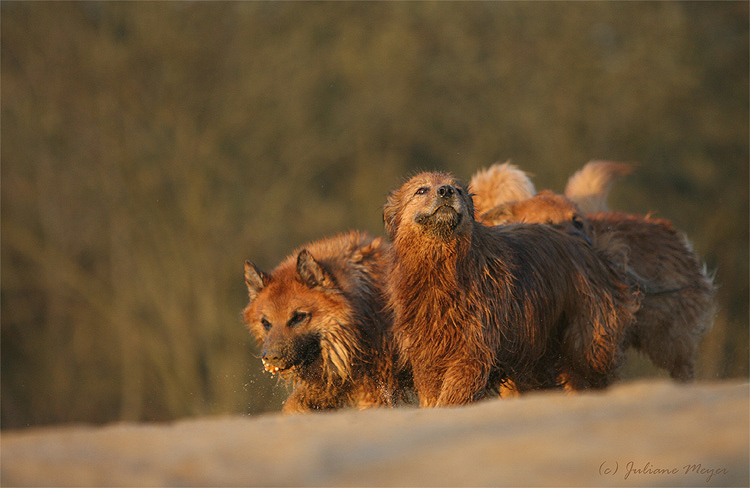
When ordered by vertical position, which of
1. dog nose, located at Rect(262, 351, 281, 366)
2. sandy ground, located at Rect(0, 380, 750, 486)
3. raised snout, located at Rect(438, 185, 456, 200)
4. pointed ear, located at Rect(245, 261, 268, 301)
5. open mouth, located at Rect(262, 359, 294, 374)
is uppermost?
raised snout, located at Rect(438, 185, 456, 200)

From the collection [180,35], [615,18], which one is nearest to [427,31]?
[615,18]

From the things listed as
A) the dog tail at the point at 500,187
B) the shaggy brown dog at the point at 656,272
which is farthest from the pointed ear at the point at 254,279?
the dog tail at the point at 500,187

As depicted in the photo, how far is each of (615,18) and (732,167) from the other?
458 cm

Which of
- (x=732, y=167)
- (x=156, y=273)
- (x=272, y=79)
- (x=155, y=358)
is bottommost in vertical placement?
(x=155, y=358)

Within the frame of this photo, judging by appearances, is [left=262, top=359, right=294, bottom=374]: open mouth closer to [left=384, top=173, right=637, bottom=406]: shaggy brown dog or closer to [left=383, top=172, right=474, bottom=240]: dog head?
[left=384, top=173, right=637, bottom=406]: shaggy brown dog

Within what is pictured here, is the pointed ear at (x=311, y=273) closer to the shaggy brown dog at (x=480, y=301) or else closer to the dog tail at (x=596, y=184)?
the shaggy brown dog at (x=480, y=301)

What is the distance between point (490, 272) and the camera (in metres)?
6.15

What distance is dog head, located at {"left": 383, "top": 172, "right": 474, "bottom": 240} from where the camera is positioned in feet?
19.2

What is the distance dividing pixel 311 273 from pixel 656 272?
10.7ft

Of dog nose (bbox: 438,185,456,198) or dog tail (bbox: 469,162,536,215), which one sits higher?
dog nose (bbox: 438,185,456,198)

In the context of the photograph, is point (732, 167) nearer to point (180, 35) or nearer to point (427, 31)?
point (427, 31)

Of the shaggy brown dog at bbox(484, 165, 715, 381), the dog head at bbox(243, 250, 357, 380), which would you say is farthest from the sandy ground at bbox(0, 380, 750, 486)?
the shaggy brown dog at bbox(484, 165, 715, 381)

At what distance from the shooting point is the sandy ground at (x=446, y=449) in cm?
312

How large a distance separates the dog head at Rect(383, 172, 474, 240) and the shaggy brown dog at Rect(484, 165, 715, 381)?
184cm
